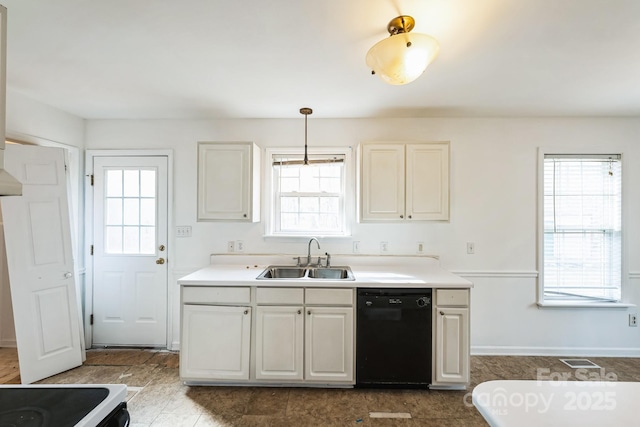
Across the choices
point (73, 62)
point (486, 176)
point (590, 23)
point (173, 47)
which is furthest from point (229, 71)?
point (486, 176)

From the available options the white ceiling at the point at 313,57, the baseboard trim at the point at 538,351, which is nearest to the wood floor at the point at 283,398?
the baseboard trim at the point at 538,351

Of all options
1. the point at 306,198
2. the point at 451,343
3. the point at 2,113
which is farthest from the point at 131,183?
the point at 451,343

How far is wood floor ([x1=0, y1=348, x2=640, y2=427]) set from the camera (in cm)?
207

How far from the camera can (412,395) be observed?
2322 mm

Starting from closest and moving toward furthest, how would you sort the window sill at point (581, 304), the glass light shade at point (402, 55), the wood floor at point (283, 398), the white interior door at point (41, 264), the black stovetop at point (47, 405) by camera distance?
the black stovetop at point (47, 405), the glass light shade at point (402, 55), the wood floor at point (283, 398), the white interior door at point (41, 264), the window sill at point (581, 304)

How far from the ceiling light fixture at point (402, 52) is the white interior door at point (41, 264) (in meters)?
2.99

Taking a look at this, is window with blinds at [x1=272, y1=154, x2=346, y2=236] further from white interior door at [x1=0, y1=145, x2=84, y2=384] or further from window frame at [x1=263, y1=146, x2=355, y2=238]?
white interior door at [x1=0, y1=145, x2=84, y2=384]

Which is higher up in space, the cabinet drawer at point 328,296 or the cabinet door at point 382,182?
the cabinet door at point 382,182

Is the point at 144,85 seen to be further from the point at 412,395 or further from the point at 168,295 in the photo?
the point at 412,395

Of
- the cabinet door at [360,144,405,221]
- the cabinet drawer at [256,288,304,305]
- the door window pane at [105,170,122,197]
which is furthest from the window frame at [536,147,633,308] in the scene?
the door window pane at [105,170,122,197]

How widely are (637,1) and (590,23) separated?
0.18m

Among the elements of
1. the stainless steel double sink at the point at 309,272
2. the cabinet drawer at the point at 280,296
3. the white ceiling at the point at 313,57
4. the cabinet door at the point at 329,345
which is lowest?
the cabinet door at the point at 329,345

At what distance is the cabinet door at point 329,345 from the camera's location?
7.73ft

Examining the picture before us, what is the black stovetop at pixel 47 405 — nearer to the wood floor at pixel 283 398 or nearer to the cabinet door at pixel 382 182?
the wood floor at pixel 283 398
